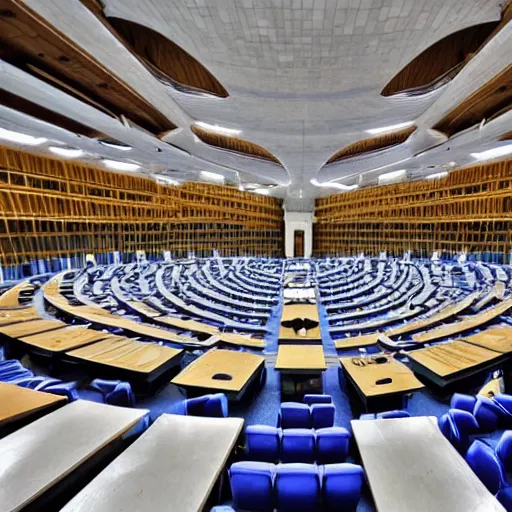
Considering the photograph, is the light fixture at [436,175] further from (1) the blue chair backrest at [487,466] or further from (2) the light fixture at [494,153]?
(1) the blue chair backrest at [487,466]

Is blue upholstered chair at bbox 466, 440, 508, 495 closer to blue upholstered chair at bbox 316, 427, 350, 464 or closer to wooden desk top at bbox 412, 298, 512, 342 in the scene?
blue upholstered chair at bbox 316, 427, 350, 464

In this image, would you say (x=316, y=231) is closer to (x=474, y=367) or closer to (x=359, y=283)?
(x=359, y=283)

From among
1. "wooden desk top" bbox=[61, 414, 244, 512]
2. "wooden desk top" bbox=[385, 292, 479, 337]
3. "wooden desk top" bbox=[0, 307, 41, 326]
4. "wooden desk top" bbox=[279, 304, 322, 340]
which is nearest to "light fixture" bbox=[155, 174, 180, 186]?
"wooden desk top" bbox=[0, 307, 41, 326]

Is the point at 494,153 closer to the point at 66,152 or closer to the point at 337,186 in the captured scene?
the point at 337,186

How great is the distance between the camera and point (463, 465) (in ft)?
5.90

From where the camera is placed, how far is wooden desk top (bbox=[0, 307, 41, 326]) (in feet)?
16.7

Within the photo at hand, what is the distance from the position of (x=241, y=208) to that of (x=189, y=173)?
5.97 metres

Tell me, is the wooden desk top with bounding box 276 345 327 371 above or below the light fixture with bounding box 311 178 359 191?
below

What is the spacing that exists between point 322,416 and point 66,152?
14901mm

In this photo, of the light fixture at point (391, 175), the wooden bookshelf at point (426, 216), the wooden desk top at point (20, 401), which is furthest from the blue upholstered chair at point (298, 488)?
the light fixture at point (391, 175)

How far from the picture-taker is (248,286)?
37.1 ft

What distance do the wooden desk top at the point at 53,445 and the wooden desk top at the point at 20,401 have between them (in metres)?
0.26

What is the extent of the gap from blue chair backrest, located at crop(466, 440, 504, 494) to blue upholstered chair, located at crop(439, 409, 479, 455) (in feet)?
1.00

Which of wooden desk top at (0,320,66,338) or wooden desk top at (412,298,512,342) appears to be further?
wooden desk top at (412,298,512,342)
